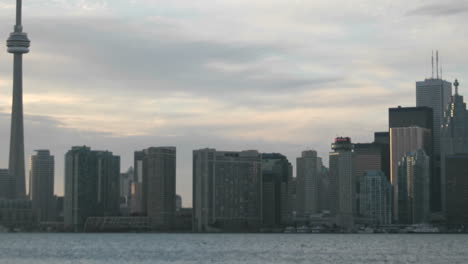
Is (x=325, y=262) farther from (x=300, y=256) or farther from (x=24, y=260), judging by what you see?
(x=24, y=260)

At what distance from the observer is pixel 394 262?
Result: 550 feet

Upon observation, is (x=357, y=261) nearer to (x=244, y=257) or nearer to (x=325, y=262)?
(x=325, y=262)

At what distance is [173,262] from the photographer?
168 meters

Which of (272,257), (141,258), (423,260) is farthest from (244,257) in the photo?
(423,260)

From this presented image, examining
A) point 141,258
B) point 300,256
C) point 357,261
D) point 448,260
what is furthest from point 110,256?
point 448,260

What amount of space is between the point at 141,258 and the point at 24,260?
22534mm

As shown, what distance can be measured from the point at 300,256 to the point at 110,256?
36.9m

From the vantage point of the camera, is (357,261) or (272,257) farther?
(272,257)

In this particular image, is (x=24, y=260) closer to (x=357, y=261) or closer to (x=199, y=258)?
(x=199, y=258)

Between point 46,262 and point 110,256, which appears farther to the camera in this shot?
point 110,256

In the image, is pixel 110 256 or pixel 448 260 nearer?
pixel 448 260

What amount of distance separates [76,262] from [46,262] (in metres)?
5.04

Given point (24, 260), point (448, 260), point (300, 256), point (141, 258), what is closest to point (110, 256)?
point (141, 258)

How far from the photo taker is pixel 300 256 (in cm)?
18900
